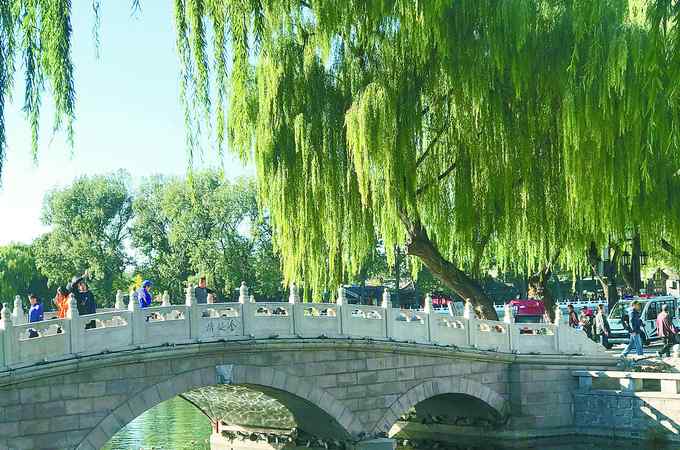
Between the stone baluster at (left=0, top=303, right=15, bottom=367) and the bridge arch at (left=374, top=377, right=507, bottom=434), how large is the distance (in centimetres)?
783

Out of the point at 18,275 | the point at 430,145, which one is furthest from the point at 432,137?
the point at 18,275

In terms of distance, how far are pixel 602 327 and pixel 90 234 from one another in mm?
34280

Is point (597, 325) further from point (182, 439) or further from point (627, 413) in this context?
point (182, 439)

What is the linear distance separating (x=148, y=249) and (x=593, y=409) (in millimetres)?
35165

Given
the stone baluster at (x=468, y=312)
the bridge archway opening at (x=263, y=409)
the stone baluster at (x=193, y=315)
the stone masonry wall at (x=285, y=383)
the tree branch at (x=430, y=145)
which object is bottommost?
the bridge archway opening at (x=263, y=409)

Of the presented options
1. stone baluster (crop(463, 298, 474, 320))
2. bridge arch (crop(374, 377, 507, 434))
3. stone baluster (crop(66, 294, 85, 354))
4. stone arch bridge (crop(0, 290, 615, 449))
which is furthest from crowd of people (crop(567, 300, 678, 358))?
stone baluster (crop(66, 294, 85, 354))

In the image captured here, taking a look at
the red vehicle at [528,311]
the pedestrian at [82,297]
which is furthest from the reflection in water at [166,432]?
the red vehicle at [528,311]

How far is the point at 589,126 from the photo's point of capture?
16.6m

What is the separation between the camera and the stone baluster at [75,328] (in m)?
13.7

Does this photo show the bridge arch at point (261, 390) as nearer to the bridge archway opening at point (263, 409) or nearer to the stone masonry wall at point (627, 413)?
the bridge archway opening at point (263, 409)

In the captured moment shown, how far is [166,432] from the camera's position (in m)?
23.2

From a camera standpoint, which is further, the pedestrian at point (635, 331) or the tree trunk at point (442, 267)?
the pedestrian at point (635, 331)

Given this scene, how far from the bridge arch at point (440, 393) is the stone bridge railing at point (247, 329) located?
79 centimetres

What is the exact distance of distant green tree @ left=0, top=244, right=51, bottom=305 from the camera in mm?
55875
